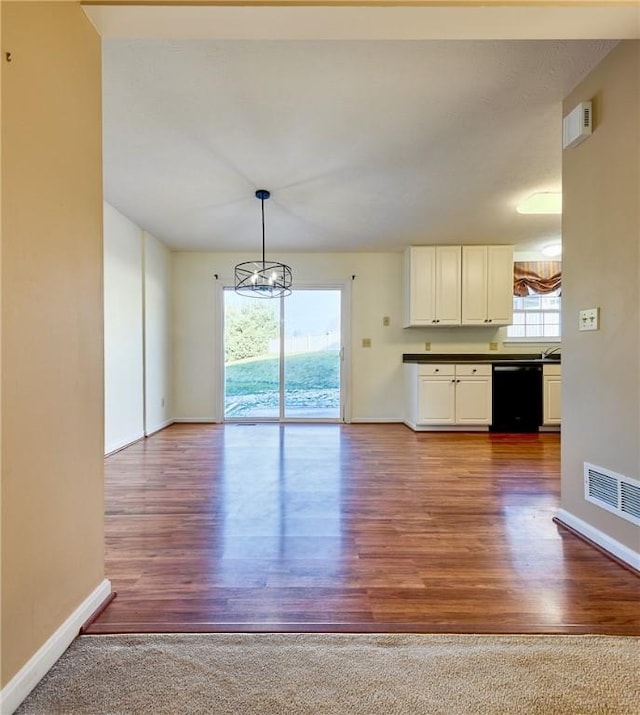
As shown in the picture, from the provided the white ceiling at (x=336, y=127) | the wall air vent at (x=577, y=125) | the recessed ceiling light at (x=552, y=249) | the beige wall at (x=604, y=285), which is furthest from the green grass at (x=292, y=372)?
the wall air vent at (x=577, y=125)

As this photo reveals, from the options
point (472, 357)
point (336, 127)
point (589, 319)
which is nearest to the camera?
point (589, 319)

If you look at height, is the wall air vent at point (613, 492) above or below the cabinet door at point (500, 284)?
below

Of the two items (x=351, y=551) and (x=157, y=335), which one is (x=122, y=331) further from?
(x=351, y=551)

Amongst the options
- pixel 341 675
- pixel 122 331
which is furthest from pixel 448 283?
pixel 341 675

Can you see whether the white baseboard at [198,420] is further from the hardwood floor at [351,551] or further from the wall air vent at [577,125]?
the wall air vent at [577,125]

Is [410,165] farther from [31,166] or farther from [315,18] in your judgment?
[31,166]

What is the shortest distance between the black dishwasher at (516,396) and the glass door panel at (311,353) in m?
2.08

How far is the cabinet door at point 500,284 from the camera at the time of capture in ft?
16.0

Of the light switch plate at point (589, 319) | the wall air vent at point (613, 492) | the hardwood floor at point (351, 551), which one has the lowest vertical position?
the hardwood floor at point (351, 551)

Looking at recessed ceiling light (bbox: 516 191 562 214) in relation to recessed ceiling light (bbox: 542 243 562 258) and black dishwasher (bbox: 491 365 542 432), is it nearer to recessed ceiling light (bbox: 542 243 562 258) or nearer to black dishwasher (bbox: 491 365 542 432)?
recessed ceiling light (bbox: 542 243 562 258)

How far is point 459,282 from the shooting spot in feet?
16.0

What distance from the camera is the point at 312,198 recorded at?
11.2 ft

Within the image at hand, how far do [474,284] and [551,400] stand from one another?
5.68 feet

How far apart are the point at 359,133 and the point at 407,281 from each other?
112 inches
